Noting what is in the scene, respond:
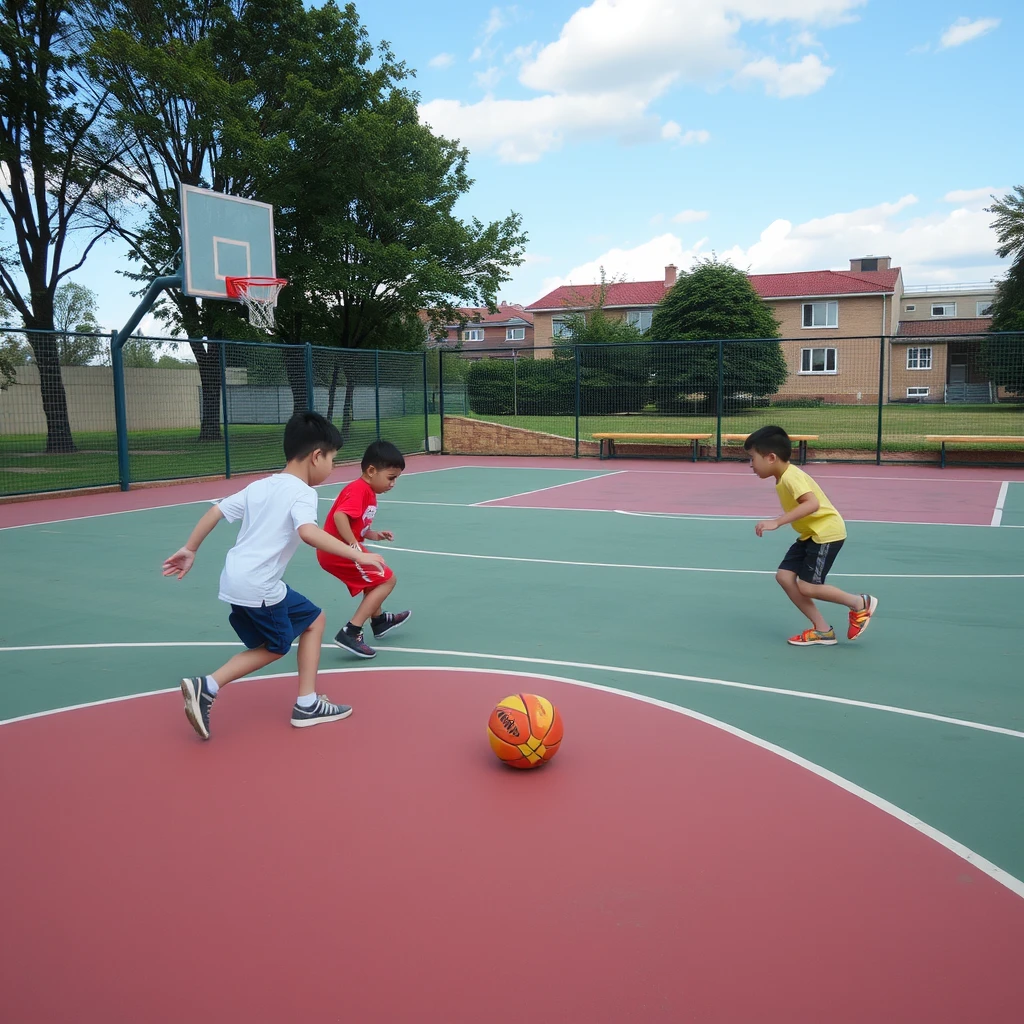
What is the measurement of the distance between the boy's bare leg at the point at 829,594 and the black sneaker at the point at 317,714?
2.76 meters

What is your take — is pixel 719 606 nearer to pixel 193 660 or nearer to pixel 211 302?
pixel 193 660

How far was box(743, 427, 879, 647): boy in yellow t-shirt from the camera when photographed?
5.16m

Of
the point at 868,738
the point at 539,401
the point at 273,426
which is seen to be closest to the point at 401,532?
the point at 868,738

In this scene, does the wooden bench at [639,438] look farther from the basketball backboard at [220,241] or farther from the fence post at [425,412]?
the basketball backboard at [220,241]

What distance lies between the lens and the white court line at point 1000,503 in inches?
396

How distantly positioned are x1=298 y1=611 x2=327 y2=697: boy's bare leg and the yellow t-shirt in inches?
108

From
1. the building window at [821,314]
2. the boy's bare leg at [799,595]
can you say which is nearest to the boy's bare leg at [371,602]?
the boy's bare leg at [799,595]

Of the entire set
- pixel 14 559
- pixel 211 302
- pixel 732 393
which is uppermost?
pixel 211 302

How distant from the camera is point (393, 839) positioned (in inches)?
116

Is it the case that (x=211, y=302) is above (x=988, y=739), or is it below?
above

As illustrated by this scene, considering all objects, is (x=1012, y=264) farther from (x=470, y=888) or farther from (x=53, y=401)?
(x=470, y=888)

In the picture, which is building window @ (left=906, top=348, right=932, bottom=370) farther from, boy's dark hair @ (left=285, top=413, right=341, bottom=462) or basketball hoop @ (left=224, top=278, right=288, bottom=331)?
boy's dark hair @ (left=285, top=413, right=341, bottom=462)

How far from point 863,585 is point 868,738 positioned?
332cm

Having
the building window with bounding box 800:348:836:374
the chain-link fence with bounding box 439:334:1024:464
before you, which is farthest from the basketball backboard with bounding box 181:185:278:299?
the building window with bounding box 800:348:836:374
